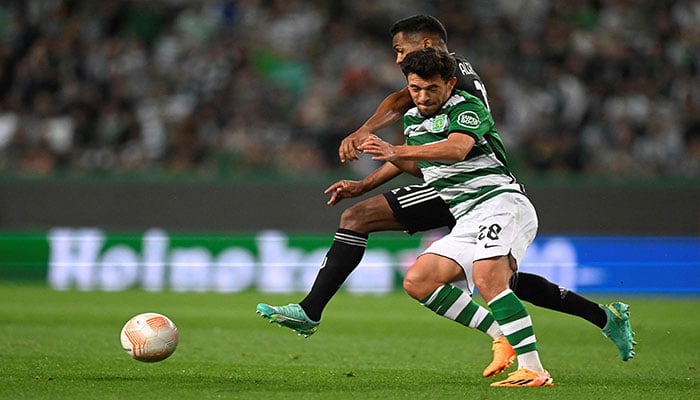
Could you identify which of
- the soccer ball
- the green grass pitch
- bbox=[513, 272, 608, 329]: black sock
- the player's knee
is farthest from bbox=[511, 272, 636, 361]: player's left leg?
the soccer ball

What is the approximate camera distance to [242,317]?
10.6m

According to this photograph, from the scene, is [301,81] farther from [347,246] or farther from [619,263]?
[347,246]

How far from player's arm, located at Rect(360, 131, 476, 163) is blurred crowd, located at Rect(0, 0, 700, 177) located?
7.86m

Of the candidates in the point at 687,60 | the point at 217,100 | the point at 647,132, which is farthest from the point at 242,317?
the point at 687,60

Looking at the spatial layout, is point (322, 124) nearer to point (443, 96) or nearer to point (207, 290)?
point (207, 290)

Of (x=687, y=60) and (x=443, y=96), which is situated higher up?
(x=687, y=60)

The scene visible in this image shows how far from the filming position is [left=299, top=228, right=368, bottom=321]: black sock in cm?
650

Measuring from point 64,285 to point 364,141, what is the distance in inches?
338

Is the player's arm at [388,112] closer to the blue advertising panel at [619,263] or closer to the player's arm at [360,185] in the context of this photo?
the player's arm at [360,185]

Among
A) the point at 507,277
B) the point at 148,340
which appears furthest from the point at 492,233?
the point at 148,340

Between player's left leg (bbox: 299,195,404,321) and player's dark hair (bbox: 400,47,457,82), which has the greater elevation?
player's dark hair (bbox: 400,47,457,82)

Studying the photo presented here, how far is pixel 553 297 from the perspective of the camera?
6.55 meters

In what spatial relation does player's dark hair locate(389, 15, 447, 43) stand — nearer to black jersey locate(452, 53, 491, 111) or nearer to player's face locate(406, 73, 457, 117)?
black jersey locate(452, 53, 491, 111)

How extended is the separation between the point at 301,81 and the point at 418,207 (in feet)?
28.1
